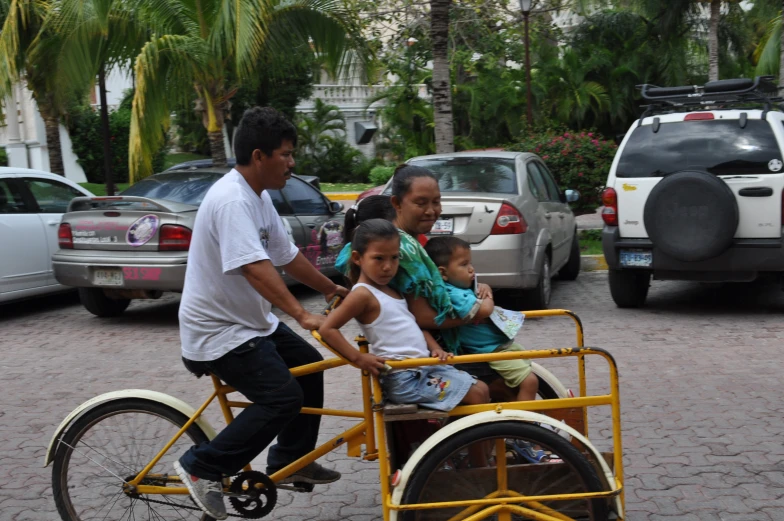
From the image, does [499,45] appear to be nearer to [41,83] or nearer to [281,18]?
[281,18]

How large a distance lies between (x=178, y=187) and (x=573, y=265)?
15.1ft

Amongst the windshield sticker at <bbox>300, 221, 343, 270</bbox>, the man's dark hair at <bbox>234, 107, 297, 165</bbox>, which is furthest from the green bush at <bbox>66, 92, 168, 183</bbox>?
the man's dark hair at <bbox>234, 107, 297, 165</bbox>

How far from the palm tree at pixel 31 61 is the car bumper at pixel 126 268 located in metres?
6.20

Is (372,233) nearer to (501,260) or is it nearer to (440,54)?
(501,260)

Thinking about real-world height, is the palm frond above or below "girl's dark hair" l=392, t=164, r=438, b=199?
above

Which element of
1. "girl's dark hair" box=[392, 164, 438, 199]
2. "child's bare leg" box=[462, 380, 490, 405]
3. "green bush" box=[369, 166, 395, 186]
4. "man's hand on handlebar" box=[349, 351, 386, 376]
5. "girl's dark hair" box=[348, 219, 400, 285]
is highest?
"girl's dark hair" box=[392, 164, 438, 199]

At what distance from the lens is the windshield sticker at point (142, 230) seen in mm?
8484

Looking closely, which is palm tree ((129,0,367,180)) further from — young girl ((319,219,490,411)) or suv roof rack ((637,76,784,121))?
young girl ((319,219,490,411))

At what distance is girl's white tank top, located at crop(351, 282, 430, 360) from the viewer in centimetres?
341

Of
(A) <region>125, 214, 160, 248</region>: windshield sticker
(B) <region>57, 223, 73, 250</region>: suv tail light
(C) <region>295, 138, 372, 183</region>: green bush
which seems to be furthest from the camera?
(C) <region>295, 138, 372, 183</region>: green bush

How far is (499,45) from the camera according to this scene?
68.3 ft

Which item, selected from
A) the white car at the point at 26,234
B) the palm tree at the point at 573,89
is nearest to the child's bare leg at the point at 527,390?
the white car at the point at 26,234

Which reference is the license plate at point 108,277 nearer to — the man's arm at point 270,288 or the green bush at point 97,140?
the man's arm at point 270,288

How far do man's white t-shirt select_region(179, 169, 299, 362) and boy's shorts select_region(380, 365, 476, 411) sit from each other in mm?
582
